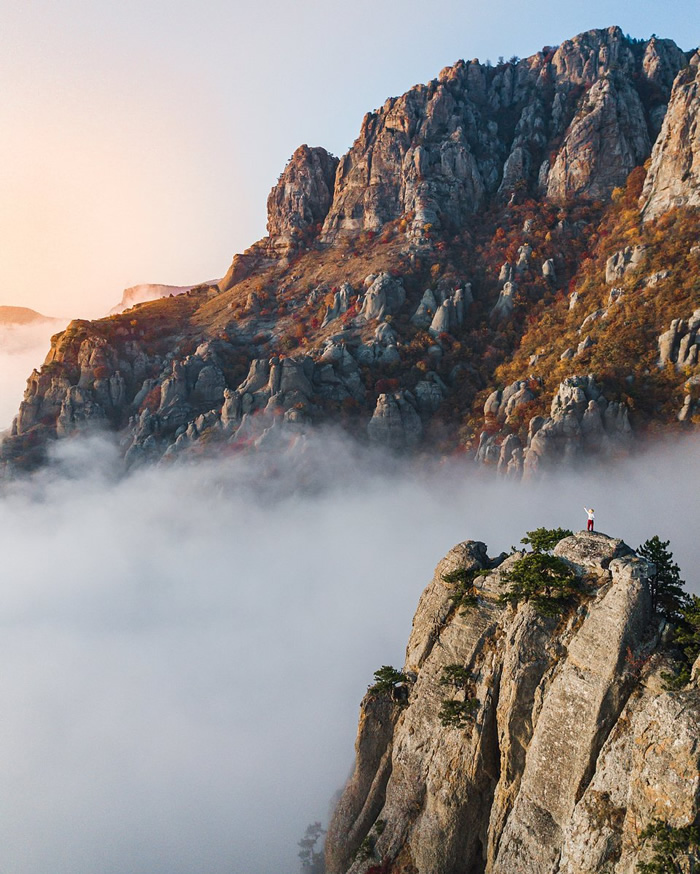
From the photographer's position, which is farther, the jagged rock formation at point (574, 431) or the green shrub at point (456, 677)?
the jagged rock formation at point (574, 431)

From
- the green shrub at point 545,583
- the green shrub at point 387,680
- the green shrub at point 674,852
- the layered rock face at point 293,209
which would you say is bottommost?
the green shrub at point 387,680

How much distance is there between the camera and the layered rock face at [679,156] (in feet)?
352

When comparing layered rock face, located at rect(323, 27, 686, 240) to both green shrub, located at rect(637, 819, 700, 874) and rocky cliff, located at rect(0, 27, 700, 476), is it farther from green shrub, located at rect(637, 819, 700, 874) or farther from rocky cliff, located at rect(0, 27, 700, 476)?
green shrub, located at rect(637, 819, 700, 874)

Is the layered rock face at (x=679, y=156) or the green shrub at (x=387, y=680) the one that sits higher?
the layered rock face at (x=679, y=156)

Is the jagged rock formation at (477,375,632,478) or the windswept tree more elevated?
the jagged rock formation at (477,375,632,478)

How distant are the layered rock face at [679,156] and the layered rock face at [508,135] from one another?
1821 centimetres

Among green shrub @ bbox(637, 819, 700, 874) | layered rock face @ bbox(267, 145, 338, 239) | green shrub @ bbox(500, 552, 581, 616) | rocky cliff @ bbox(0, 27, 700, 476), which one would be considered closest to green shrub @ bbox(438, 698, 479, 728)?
green shrub @ bbox(500, 552, 581, 616)

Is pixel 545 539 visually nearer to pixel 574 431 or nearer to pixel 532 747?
pixel 532 747

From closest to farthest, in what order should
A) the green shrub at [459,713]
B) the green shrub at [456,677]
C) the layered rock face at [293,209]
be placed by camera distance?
the green shrub at [459,713] → the green shrub at [456,677] → the layered rock face at [293,209]

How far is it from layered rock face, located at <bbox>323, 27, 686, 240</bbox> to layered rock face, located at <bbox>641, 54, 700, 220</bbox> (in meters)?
18.2

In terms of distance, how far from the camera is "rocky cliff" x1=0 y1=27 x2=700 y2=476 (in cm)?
9412

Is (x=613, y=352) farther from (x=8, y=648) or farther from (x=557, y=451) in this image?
(x=8, y=648)

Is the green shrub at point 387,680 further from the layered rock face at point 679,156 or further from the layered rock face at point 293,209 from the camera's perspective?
the layered rock face at point 293,209

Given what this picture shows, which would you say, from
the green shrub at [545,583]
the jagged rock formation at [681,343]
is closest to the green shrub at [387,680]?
the green shrub at [545,583]
